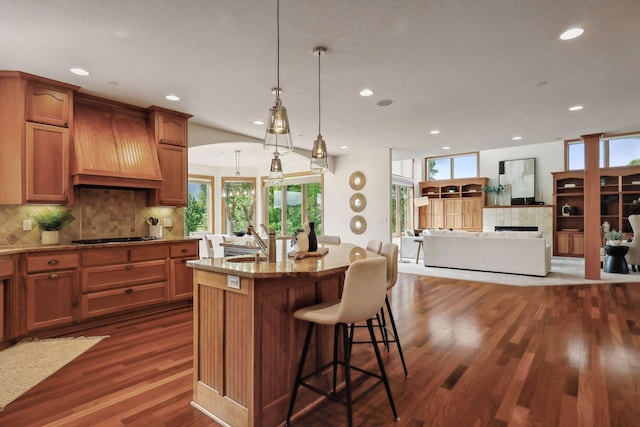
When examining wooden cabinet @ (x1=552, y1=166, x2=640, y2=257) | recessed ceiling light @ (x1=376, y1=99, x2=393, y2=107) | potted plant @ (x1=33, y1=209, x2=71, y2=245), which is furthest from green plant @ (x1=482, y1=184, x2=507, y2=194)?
potted plant @ (x1=33, y1=209, x2=71, y2=245)

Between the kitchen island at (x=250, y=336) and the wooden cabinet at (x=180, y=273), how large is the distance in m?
2.38

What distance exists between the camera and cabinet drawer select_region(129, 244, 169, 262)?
13.1 feet

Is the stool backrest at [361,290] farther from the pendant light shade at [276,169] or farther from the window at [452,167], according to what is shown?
the window at [452,167]

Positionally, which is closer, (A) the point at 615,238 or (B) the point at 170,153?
(B) the point at 170,153

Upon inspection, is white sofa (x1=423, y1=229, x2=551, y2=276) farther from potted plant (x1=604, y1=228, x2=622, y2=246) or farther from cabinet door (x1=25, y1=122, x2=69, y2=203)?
cabinet door (x1=25, y1=122, x2=69, y2=203)

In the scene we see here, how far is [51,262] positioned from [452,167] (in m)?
11.5

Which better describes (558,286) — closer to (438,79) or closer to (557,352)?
(557,352)

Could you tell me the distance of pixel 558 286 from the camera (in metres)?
5.67

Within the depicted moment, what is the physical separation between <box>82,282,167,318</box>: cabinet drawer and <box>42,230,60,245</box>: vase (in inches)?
29.1

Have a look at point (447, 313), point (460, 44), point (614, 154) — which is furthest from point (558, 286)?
point (614, 154)

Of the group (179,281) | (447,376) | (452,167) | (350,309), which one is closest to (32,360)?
(179,281)

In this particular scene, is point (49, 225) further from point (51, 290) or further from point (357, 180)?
point (357, 180)

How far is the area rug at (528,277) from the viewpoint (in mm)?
5957

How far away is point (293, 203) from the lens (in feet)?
33.7
